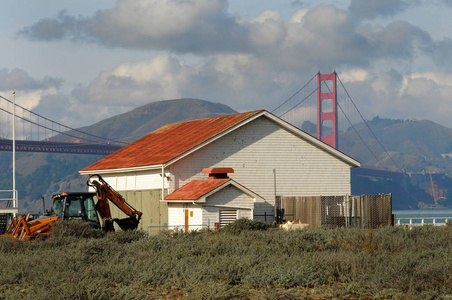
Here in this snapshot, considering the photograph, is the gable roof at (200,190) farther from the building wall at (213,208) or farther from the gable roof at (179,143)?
the gable roof at (179,143)

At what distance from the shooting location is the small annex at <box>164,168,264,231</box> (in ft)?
108

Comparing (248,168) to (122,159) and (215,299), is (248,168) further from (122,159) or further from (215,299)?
(215,299)

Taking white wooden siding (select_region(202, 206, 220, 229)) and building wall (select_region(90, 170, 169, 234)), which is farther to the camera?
building wall (select_region(90, 170, 169, 234))

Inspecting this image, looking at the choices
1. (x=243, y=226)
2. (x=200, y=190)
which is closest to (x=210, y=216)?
(x=200, y=190)

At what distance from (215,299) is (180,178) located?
21539 millimetres

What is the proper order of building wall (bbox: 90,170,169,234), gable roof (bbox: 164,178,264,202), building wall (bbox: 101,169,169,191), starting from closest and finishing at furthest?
gable roof (bbox: 164,178,264,202) → building wall (bbox: 90,170,169,234) → building wall (bbox: 101,169,169,191)

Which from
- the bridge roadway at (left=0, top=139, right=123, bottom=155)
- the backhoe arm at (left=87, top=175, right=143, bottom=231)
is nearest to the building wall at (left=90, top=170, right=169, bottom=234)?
the backhoe arm at (left=87, top=175, right=143, bottom=231)

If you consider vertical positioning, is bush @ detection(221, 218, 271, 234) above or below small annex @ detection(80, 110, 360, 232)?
below

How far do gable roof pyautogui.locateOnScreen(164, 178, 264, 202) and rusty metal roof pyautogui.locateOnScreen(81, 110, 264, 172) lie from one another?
5.55 feet

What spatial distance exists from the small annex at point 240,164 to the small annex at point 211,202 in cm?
93

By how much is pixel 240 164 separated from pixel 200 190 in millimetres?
5151

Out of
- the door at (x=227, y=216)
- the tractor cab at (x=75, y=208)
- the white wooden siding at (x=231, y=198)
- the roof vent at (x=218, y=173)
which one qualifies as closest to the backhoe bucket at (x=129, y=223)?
the white wooden siding at (x=231, y=198)

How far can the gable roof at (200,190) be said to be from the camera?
3262 cm

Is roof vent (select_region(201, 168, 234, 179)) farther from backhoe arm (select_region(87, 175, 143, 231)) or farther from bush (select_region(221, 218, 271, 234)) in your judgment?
backhoe arm (select_region(87, 175, 143, 231))
